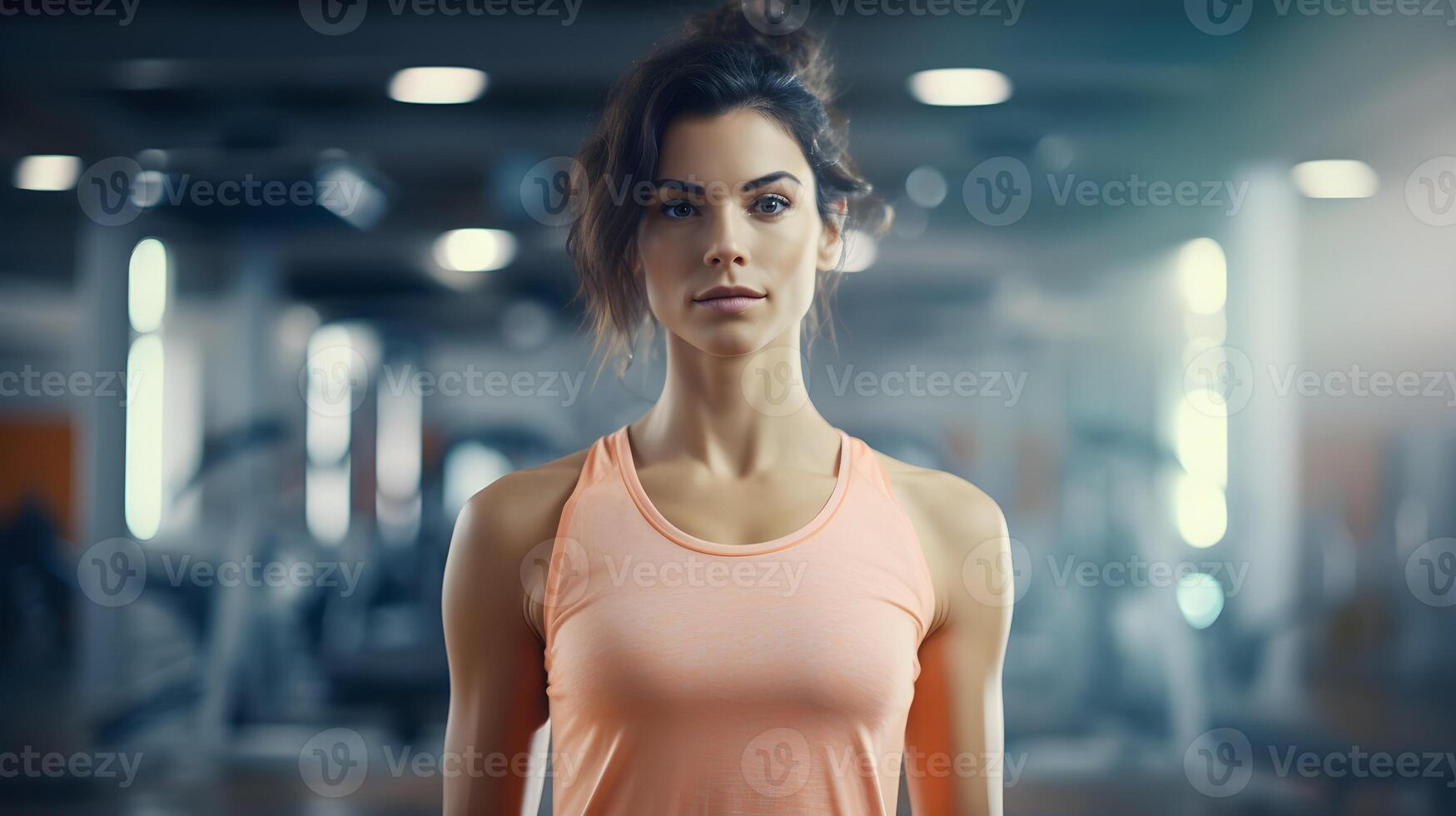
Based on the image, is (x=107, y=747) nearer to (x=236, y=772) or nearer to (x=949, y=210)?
(x=236, y=772)

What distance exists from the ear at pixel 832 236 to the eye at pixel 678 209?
14 centimetres

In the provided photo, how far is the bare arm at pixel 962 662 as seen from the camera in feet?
2.51

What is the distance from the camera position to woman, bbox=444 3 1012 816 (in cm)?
67

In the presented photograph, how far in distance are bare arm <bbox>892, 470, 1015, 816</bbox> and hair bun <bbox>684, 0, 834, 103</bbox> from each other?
0.40m

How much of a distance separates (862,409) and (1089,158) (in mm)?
617

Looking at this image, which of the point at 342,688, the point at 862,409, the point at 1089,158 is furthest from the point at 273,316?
the point at 1089,158

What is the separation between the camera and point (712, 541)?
28.5 inches

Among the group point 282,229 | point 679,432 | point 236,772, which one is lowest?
point 236,772

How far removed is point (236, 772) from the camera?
1.64 m
